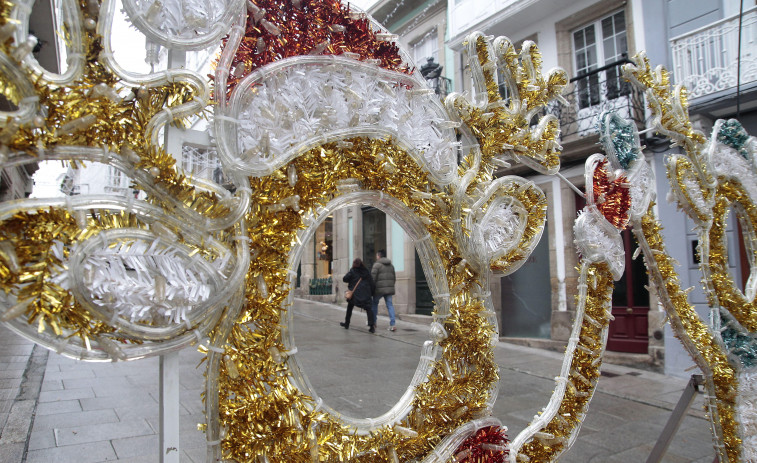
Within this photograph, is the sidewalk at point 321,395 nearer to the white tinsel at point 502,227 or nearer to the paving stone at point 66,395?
the paving stone at point 66,395

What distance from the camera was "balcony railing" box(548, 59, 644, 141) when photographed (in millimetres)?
6504

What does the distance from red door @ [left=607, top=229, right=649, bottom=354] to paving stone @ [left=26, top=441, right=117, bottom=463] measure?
6.09 meters

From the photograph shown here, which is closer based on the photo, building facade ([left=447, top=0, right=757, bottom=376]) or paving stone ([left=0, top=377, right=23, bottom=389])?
paving stone ([left=0, top=377, right=23, bottom=389])

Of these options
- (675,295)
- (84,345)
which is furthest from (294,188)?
(675,295)

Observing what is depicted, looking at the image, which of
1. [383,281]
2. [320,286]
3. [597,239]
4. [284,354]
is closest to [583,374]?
[597,239]

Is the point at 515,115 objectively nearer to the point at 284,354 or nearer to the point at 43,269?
the point at 284,354

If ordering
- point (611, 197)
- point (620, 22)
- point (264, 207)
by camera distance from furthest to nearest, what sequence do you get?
point (620, 22) < point (611, 197) < point (264, 207)

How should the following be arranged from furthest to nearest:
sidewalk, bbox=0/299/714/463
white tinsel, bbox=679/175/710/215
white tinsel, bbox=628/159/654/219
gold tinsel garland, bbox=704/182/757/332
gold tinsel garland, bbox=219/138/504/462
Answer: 1. sidewalk, bbox=0/299/714/463
2. gold tinsel garland, bbox=704/182/757/332
3. white tinsel, bbox=679/175/710/215
4. white tinsel, bbox=628/159/654/219
5. gold tinsel garland, bbox=219/138/504/462

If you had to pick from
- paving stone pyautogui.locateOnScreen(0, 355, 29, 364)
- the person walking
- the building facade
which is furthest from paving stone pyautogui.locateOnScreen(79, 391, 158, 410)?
the building facade

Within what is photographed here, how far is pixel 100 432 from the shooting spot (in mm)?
2957

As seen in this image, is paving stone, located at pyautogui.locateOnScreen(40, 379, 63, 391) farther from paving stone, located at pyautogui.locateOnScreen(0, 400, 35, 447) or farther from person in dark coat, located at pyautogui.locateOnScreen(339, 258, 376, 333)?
person in dark coat, located at pyautogui.locateOnScreen(339, 258, 376, 333)

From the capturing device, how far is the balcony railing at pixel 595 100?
650 cm

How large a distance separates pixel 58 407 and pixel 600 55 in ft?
25.3

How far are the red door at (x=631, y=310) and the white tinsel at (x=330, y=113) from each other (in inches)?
226
